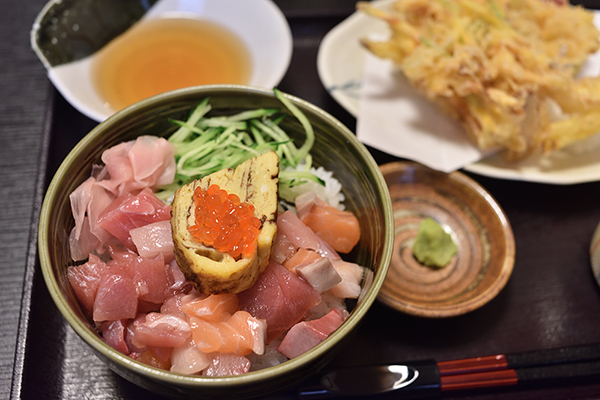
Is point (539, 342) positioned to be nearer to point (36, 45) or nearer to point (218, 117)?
point (218, 117)

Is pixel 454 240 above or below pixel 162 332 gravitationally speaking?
below

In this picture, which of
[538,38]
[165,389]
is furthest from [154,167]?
[538,38]

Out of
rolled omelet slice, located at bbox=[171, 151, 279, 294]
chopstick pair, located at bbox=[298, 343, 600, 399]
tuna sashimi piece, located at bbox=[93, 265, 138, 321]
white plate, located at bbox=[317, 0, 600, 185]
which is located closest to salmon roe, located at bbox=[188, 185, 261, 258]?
rolled omelet slice, located at bbox=[171, 151, 279, 294]

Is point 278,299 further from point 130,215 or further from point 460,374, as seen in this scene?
point 460,374

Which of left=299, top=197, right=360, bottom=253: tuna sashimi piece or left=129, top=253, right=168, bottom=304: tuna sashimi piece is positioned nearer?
left=129, top=253, right=168, bottom=304: tuna sashimi piece

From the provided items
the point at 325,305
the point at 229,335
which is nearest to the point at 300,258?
the point at 325,305

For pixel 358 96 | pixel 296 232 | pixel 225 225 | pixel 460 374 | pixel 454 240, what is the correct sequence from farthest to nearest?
1. pixel 358 96
2. pixel 454 240
3. pixel 460 374
4. pixel 296 232
5. pixel 225 225

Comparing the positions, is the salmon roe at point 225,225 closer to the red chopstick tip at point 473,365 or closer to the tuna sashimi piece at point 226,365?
the tuna sashimi piece at point 226,365

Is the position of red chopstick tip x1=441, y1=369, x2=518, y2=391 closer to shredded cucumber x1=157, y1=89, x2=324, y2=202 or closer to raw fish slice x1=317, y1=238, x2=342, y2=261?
raw fish slice x1=317, y1=238, x2=342, y2=261
